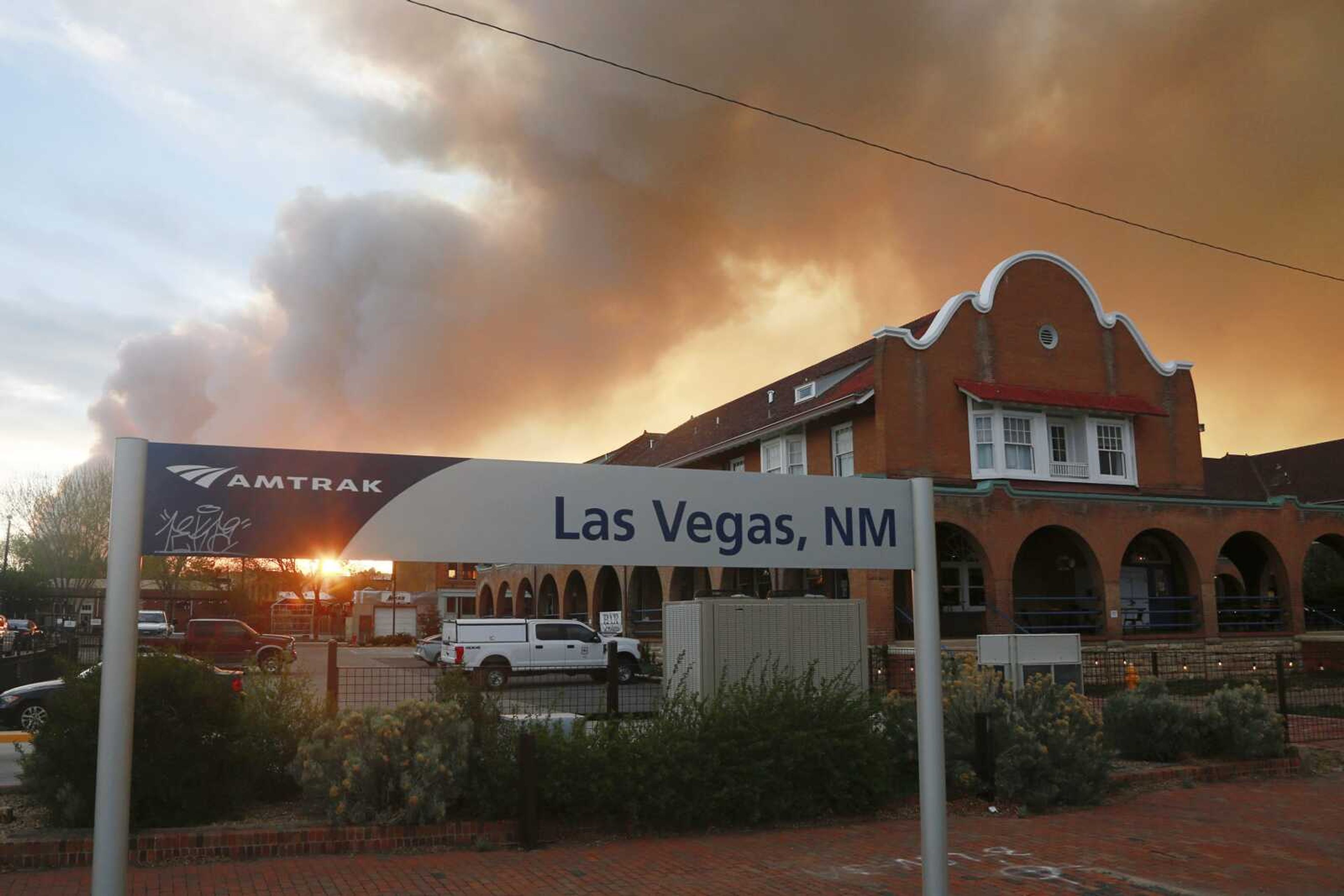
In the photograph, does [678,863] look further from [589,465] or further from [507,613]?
[507,613]

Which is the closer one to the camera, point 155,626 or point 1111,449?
point 1111,449

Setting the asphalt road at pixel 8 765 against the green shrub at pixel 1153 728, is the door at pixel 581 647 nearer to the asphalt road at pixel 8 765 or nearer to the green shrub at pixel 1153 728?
the asphalt road at pixel 8 765

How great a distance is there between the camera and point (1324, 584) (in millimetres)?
41469

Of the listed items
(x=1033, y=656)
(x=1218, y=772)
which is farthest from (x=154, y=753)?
(x=1033, y=656)

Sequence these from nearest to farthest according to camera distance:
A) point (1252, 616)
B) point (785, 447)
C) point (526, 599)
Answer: point (785, 447) < point (1252, 616) < point (526, 599)

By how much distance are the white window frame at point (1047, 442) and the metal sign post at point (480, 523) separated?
23478 millimetres

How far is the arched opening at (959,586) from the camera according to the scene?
94.4 feet

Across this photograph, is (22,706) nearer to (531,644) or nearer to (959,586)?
(531,644)

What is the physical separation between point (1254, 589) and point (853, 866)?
36.8 meters

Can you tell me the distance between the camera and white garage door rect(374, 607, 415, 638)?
222ft

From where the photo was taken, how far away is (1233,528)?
30328 mm

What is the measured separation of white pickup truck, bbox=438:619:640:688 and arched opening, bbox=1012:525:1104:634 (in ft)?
37.3

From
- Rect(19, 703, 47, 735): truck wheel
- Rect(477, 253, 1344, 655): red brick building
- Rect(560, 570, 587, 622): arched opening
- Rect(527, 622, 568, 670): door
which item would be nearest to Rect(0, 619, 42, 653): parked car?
Rect(19, 703, 47, 735): truck wheel

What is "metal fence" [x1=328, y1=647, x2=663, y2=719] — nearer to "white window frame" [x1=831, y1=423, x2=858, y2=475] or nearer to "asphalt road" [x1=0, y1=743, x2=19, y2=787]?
"asphalt road" [x1=0, y1=743, x2=19, y2=787]
